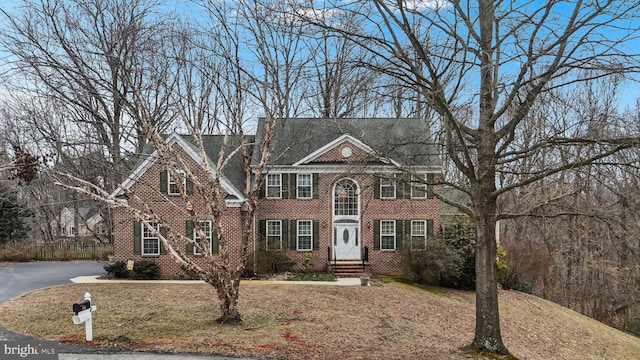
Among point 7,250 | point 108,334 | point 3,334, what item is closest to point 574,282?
point 108,334

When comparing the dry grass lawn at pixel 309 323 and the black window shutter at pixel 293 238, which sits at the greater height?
the black window shutter at pixel 293 238

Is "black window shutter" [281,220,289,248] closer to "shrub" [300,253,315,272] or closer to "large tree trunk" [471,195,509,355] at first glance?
"shrub" [300,253,315,272]

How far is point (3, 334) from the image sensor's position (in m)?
10.5

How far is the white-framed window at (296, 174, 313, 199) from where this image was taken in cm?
2256

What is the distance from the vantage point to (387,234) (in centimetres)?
2252

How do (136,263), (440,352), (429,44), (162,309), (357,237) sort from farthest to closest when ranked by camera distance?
(357,237) < (136,263) < (162,309) < (440,352) < (429,44)

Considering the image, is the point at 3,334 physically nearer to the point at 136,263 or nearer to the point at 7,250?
the point at 136,263

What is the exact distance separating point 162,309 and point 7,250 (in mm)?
19017

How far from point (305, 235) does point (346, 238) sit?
6.45ft

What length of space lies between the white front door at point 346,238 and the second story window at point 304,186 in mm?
1996

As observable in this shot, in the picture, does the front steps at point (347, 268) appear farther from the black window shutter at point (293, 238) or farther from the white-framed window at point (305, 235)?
the black window shutter at point (293, 238)

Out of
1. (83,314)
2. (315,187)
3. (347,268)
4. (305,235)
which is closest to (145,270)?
(305,235)

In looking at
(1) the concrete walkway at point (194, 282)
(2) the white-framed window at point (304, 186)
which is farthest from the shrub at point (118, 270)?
(2) the white-framed window at point (304, 186)

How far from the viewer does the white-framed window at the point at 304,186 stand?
22562mm
